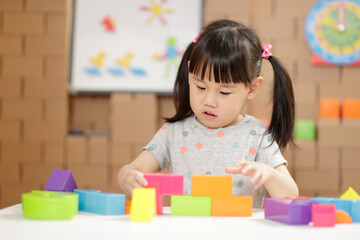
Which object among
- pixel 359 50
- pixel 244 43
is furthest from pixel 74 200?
pixel 359 50

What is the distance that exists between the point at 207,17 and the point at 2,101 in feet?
4.10

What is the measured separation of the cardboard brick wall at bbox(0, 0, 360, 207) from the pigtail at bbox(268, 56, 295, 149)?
126 centimetres

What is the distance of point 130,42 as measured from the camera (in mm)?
2705

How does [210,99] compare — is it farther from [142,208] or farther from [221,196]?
[142,208]

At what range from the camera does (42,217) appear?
695 mm

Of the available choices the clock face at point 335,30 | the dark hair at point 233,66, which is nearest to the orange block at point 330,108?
the clock face at point 335,30

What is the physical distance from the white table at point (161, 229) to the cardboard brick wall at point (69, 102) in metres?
1.83

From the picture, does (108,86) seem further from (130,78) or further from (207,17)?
(207,17)

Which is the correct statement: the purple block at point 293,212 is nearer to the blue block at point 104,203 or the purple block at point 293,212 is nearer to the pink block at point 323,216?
the pink block at point 323,216

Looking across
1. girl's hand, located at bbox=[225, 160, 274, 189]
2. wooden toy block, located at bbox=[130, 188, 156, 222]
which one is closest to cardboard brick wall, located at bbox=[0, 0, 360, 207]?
girl's hand, located at bbox=[225, 160, 274, 189]

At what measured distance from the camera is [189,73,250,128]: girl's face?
109 centimetres

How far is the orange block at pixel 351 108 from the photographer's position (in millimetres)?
2480

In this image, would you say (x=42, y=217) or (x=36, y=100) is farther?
(x=36, y=100)

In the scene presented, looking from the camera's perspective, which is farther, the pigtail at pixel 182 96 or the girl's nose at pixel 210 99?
the pigtail at pixel 182 96
